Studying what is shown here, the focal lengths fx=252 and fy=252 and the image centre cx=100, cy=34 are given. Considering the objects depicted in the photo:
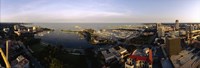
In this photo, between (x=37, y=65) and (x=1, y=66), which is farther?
(x=37, y=65)

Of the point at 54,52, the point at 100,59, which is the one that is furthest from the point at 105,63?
the point at 54,52

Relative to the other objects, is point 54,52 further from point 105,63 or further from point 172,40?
point 172,40

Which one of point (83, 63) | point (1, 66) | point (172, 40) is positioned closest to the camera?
point (1, 66)

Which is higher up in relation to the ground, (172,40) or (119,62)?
(172,40)

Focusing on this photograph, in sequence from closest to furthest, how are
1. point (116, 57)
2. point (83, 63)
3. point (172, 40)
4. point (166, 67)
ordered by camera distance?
point (166, 67) → point (83, 63) → point (116, 57) → point (172, 40)

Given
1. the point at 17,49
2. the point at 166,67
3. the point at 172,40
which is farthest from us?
the point at 17,49

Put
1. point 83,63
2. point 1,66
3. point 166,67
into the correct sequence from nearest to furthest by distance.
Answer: point 1,66, point 166,67, point 83,63

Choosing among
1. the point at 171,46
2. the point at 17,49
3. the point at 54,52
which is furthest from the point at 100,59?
the point at 17,49

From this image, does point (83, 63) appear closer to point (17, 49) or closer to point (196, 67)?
point (196, 67)

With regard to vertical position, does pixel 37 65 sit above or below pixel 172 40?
below
